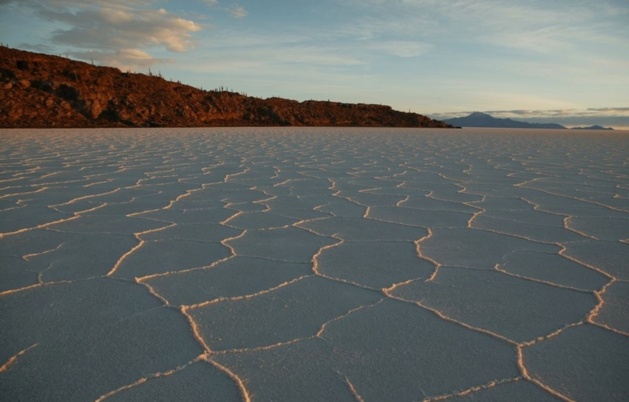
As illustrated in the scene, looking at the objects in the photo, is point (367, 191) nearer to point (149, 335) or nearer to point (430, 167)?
point (430, 167)

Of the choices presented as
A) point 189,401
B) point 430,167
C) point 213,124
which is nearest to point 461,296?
point 189,401

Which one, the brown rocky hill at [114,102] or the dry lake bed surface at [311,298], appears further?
the brown rocky hill at [114,102]

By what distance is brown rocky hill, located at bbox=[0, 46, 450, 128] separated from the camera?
656 inches

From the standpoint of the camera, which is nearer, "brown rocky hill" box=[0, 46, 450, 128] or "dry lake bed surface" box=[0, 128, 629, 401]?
"dry lake bed surface" box=[0, 128, 629, 401]

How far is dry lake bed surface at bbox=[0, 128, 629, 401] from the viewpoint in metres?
0.92

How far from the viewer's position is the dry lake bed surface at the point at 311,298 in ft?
3.01

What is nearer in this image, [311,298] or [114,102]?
[311,298]

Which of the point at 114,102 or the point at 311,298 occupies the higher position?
the point at 114,102

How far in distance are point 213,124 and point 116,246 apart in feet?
67.7

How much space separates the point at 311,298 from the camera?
132cm

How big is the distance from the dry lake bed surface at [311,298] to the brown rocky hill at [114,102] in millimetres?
15781

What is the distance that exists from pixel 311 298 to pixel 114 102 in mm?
19362

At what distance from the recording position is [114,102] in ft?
60.5

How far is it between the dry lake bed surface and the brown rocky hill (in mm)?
15781
